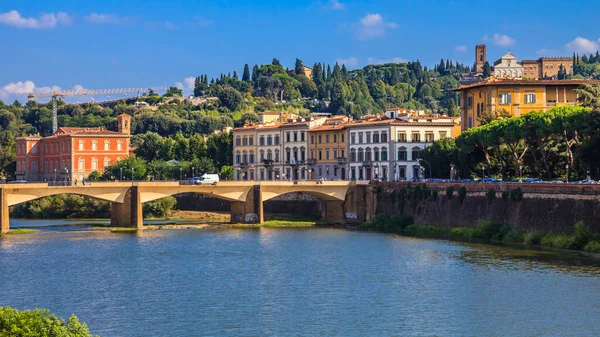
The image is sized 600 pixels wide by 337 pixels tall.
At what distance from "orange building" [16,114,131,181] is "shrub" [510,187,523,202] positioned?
59.5 metres

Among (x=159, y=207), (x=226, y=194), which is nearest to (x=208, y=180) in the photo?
(x=226, y=194)

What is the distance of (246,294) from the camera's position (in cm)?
4331

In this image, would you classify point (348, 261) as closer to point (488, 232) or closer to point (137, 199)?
point (488, 232)

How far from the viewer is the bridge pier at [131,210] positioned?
74375mm

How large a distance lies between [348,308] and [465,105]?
55.0m

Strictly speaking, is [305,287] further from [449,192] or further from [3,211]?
[3,211]

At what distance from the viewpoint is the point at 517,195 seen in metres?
62.3

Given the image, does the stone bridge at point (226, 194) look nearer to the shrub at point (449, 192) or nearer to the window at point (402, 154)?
the window at point (402, 154)

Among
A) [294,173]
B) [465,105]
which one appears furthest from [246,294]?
[294,173]

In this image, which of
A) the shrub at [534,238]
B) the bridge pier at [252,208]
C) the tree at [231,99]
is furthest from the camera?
the tree at [231,99]

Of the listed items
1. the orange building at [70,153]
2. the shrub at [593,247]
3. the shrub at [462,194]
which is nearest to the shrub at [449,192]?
the shrub at [462,194]

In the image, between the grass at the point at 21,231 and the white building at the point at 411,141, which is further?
the white building at the point at 411,141

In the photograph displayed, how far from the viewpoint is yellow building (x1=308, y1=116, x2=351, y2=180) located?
97.8 metres

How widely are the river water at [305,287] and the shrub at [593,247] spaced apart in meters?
1.22
